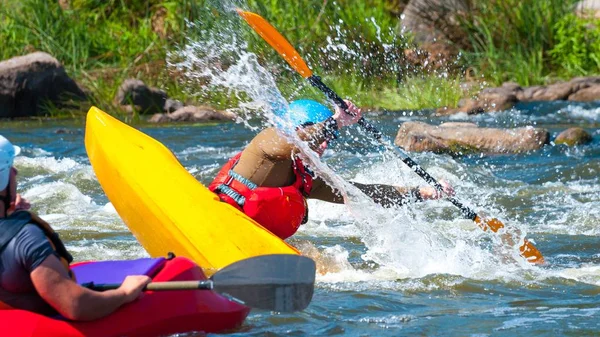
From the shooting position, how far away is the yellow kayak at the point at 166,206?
15.6ft

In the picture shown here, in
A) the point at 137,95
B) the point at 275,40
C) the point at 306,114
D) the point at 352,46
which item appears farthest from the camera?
the point at 352,46

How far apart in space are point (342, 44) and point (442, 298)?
30.5 feet

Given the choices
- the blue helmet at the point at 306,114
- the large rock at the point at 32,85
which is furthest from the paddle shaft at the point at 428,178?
the large rock at the point at 32,85

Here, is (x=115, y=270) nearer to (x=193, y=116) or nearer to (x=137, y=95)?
(x=193, y=116)

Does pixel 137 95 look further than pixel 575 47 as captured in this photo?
No

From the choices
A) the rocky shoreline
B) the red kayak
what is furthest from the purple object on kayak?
the rocky shoreline

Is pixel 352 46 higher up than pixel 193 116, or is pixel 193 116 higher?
pixel 352 46

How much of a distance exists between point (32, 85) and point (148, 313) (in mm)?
9786

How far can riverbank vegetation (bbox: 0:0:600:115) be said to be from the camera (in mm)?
13000

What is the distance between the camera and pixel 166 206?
4910 millimetres

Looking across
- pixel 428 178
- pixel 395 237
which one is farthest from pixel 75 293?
pixel 428 178

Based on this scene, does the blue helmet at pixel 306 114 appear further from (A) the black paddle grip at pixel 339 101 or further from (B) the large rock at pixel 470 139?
(B) the large rock at pixel 470 139

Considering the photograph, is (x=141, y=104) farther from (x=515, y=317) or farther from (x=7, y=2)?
(x=515, y=317)

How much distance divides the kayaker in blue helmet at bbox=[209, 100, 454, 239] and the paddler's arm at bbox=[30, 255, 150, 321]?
1.51 metres
